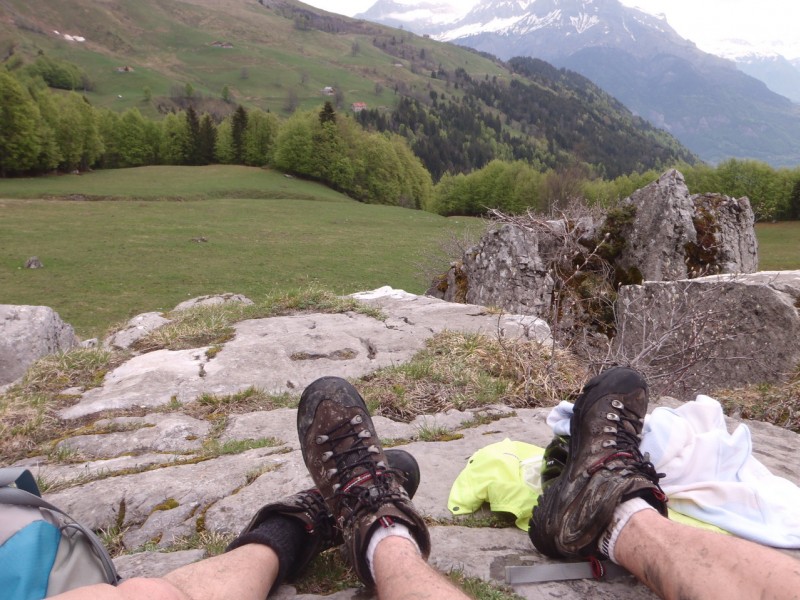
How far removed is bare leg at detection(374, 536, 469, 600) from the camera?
1.78m

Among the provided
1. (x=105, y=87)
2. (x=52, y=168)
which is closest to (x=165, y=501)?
(x=52, y=168)

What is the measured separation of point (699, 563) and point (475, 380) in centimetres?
320

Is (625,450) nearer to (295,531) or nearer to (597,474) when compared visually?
(597,474)

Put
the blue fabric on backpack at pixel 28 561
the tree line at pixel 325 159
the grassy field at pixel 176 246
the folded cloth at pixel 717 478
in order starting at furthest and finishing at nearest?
the tree line at pixel 325 159, the grassy field at pixel 176 246, the folded cloth at pixel 717 478, the blue fabric on backpack at pixel 28 561

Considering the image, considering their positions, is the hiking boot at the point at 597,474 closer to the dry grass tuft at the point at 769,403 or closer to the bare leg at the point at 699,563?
the bare leg at the point at 699,563

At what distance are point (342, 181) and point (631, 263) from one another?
54915 millimetres

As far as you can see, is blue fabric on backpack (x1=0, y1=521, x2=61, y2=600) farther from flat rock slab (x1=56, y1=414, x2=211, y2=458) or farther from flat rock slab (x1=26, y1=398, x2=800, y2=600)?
flat rock slab (x1=56, y1=414, x2=211, y2=458)

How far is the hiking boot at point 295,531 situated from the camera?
220cm

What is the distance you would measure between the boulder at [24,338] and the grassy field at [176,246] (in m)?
6.24

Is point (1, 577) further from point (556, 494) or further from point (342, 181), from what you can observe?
point (342, 181)

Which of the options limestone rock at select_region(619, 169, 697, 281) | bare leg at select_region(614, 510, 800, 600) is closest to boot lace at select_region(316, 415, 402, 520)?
bare leg at select_region(614, 510, 800, 600)

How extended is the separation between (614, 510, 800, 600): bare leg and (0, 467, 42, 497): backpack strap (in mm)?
2337

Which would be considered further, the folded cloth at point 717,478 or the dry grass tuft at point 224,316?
the dry grass tuft at point 224,316

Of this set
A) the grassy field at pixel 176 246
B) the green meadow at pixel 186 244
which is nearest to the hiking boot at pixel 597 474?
the grassy field at pixel 176 246
